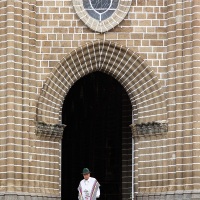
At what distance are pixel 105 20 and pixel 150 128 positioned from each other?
345cm

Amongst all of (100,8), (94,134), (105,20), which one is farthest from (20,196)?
(94,134)

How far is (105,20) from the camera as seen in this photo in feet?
118

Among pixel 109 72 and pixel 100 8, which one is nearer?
pixel 100 8

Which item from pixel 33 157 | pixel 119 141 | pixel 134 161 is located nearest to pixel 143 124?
pixel 134 161

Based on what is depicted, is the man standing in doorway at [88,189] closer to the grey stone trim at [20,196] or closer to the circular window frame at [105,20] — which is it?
the grey stone trim at [20,196]

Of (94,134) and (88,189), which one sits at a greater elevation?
(94,134)

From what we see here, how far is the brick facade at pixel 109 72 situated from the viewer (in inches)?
1373

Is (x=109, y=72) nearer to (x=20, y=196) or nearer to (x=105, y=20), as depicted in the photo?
(x=105, y=20)

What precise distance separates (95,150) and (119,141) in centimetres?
122

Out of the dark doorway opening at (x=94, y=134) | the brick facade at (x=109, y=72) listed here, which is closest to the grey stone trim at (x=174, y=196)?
the brick facade at (x=109, y=72)

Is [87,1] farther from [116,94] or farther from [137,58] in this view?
[116,94]

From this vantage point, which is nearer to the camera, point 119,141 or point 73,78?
point 73,78

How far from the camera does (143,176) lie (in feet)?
118

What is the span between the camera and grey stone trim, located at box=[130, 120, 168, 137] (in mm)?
→ 35531
